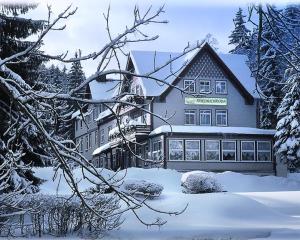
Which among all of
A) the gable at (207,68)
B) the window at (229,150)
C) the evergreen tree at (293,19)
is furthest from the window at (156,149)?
the evergreen tree at (293,19)

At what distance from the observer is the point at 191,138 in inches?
1587

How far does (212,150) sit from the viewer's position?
40969mm

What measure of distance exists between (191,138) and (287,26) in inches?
1368

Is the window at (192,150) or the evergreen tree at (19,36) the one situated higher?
the evergreen tree at (19,36)

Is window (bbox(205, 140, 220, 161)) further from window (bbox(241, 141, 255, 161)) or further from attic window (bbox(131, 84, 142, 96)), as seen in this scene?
attic window (bbox(131, 84, 142, 96))

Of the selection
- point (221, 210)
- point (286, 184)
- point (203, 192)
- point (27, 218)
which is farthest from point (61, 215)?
point (286, 184)

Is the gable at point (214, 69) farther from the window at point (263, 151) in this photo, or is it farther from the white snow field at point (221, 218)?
the white snow field at point (221, 218)

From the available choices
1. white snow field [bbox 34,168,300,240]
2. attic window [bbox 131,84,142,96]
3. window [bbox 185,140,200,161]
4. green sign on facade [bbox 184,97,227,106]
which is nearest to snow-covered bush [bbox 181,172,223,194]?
white snow field [bbox 34,168,300,240]

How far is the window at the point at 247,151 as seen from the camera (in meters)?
41.8

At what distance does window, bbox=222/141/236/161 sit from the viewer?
41281mm

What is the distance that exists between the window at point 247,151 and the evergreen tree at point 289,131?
87.4 inches

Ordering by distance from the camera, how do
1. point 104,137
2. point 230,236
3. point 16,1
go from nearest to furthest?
point 16,1, point 230,236, point 104,137

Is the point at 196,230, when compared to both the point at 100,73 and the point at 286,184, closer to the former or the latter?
the point at 100,73

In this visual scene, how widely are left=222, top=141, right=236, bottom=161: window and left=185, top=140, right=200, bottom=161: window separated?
80.8 inches
